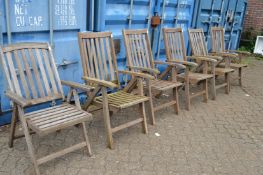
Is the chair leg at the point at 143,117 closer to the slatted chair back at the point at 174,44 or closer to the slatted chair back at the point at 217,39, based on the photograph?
the slatted chair back at the point at 174,44

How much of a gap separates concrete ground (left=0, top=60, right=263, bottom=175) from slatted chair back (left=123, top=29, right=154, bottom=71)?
0.72m

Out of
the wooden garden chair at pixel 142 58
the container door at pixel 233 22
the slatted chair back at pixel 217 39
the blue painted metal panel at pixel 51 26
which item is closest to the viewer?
the blue painted metal panel at pixel 51 26

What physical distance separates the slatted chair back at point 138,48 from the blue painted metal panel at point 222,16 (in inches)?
84.8

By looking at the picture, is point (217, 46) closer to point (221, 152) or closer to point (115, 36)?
point (115, 36)

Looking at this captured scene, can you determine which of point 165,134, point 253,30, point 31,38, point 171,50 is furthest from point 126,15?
point 253,30

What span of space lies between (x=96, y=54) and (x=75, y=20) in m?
0.52

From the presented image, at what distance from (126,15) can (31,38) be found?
1.55 metres

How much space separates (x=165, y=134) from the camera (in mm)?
3420

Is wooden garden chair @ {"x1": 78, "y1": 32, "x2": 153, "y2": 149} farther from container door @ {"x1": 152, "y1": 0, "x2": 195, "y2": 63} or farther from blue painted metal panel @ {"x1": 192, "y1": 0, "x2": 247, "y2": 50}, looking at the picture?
blue painted metal panel @ {"x1": 192, "y1": 0, "x2": 247, "y2": 50}

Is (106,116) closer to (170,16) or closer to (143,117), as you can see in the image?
(143,117)

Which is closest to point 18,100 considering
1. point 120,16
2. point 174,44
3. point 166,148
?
point 166,148

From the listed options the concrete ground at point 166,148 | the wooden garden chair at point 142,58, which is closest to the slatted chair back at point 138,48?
the wooden garden chair at point 142,58

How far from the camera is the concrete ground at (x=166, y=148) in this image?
266cm

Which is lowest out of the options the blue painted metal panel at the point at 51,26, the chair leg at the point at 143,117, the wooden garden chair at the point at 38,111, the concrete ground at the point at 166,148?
the concrete ground at the point at 166,148
